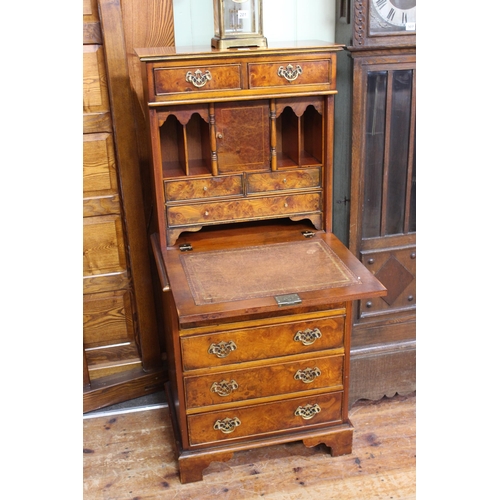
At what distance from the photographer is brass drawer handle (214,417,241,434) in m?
2.25

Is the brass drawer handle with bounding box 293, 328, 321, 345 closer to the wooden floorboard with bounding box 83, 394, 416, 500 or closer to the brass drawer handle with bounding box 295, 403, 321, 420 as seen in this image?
the brass drawer handle with bounding box 295, 403, 321, 420

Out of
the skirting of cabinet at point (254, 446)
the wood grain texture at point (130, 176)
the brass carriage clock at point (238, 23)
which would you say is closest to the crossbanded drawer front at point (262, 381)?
the skirting of cabinet at point (254, 446)

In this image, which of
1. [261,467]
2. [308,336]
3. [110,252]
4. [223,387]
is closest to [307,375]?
[308,336]

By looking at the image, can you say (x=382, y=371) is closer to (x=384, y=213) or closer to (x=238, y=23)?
(x=384, y=213)

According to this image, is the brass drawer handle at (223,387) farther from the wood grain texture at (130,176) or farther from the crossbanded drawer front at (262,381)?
the wood grain texture at (130,176)

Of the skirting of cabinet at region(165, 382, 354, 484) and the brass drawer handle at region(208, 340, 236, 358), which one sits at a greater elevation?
the brass drawer handle at region(208, 340, 236, 358)

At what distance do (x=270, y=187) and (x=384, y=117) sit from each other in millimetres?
518

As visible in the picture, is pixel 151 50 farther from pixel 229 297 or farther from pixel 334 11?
pixel 229 297

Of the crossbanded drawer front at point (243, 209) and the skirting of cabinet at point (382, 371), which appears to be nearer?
the crossbanded drawer front at point (243, 209)

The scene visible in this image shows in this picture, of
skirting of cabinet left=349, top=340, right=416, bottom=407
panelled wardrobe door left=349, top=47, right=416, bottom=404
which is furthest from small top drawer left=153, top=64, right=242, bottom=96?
skirting of cabinet left=349, top=340, right=416, bottom=407

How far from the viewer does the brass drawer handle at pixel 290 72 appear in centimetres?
215

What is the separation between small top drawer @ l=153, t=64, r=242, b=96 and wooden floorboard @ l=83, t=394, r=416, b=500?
54.6 inches

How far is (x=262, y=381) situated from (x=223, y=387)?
0.45 feet

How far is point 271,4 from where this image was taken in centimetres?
243
